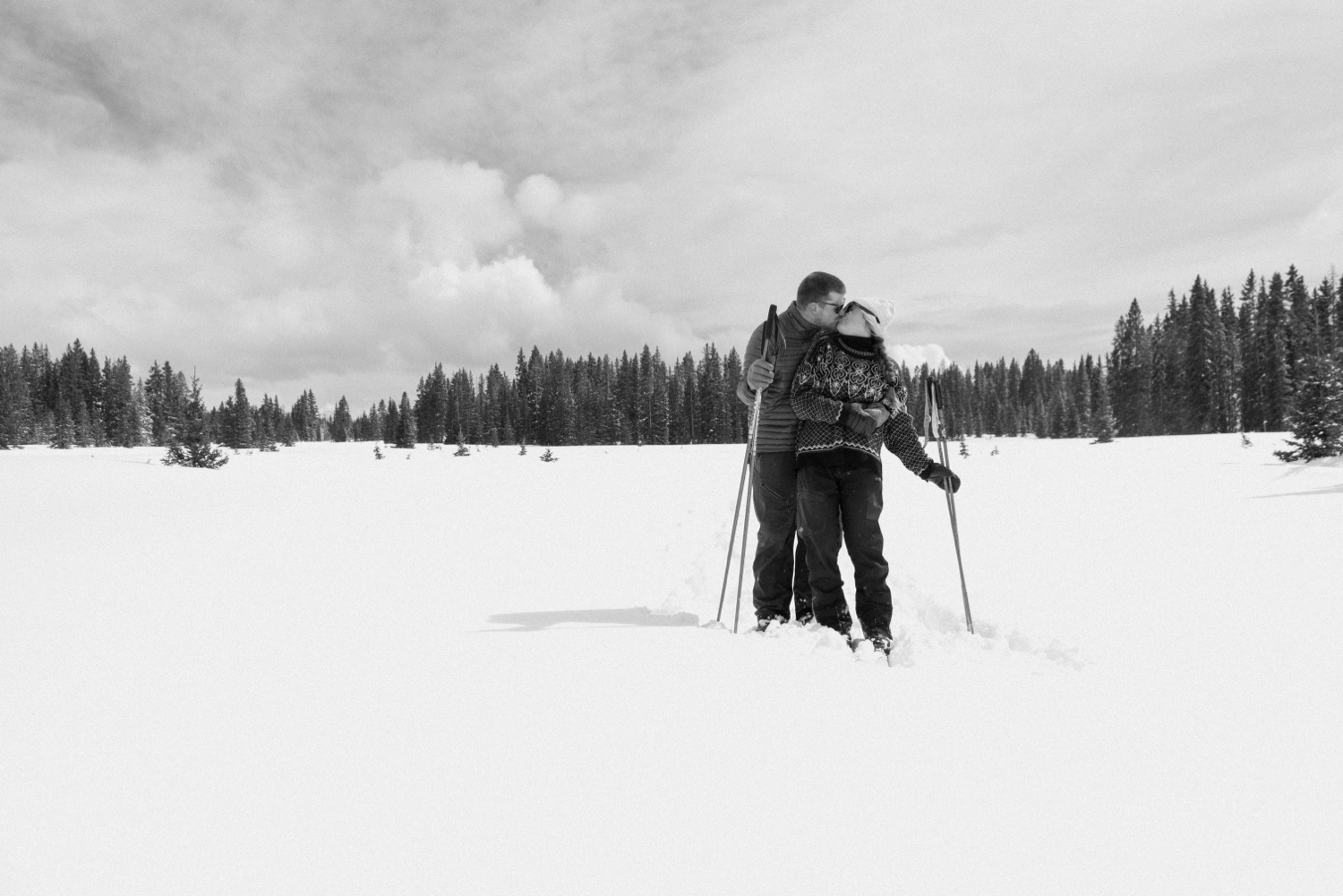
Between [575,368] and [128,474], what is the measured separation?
98.4 meters

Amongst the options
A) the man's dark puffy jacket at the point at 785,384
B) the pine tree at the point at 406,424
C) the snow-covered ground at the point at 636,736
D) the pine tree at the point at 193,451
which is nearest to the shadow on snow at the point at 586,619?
the snow-covered ground at the point at 636,736

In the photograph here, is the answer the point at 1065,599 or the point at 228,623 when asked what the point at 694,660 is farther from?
the point at 1065,599

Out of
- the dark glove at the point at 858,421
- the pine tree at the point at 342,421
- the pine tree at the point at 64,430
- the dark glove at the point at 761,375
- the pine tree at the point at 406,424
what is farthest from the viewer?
the pine tree at the point at 342,421

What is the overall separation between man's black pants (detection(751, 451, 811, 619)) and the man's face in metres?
0.90

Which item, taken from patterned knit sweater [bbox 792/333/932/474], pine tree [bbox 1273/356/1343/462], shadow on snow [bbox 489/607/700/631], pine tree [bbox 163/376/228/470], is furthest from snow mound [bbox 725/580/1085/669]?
pine tree [bbox 163/376/228/470]

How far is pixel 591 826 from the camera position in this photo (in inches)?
70.2

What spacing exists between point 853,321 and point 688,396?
91525mm

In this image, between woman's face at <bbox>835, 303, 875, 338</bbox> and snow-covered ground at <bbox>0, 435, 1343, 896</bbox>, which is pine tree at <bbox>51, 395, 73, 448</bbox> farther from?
woman's face at <bbox>835, 303, 875, 338</bbox>

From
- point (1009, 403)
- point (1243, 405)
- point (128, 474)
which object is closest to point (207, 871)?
point (128, 474)

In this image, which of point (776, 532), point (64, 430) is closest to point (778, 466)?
point (776, 532)

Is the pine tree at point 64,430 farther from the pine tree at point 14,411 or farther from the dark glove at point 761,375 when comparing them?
the dark glove at point 761,375

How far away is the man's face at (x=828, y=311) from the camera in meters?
4.30

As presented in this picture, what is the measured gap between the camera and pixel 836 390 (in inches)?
169

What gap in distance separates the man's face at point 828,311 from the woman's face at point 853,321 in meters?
0.05
